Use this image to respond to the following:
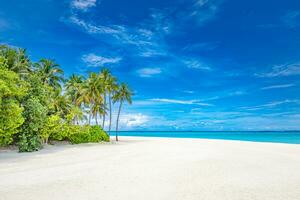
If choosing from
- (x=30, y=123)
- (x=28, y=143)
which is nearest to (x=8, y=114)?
(x=30, y=123)

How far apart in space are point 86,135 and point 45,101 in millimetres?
11358

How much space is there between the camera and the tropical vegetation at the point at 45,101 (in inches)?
755

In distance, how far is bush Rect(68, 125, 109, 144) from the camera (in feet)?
114

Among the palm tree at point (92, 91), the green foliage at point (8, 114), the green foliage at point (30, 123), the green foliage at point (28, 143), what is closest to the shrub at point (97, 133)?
the palm tree at point (92, 91)

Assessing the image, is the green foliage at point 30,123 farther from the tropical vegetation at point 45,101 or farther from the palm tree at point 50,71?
the palm tree at point 50,71

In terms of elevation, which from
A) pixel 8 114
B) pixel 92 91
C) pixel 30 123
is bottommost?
pixel 30 123

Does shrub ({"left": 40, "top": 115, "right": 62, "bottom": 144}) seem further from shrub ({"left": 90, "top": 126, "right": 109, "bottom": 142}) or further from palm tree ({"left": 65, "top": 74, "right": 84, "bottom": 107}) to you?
palm tree ({"left": 65, "top": 74, "right": 84, "bottom": 107})

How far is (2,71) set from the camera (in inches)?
708

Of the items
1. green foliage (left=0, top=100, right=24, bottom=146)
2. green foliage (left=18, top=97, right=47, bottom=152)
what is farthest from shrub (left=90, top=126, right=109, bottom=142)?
green foliage (left=0, top=100, right=24, bottom=146)

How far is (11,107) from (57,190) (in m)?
12.3

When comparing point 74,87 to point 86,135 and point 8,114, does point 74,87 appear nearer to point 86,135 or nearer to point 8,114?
point 86,135

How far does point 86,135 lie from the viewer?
118 feet

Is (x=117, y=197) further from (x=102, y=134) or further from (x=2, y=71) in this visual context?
(x=102, y=134)

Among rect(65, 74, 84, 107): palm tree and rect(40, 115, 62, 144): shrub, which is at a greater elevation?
rect(65, 74, 84, 107): palm tree
